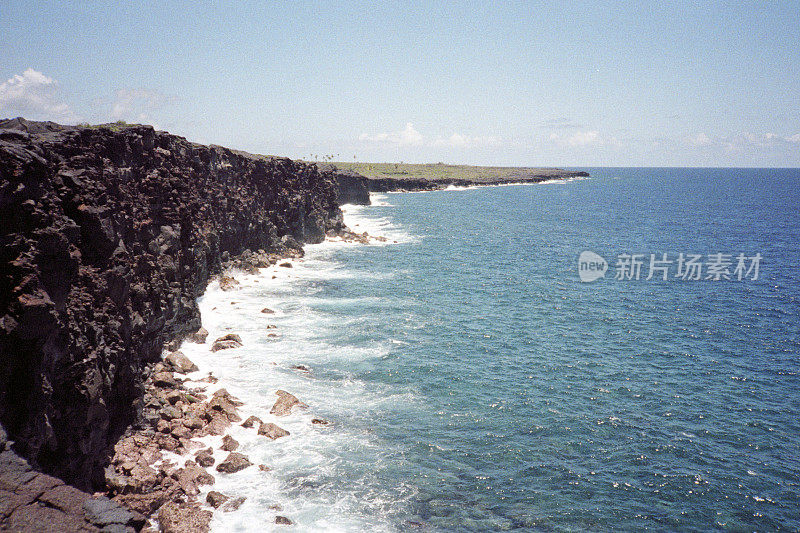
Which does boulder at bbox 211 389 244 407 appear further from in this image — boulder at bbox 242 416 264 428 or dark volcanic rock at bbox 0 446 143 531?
dark volcanic rock at bbox 0 446 143 531

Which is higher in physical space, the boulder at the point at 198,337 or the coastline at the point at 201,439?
the boulder at the point at 198,337

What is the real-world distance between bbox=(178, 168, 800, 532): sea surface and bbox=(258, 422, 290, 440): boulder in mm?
348

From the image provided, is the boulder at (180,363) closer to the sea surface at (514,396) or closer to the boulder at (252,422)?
the sea surface at (514,396)

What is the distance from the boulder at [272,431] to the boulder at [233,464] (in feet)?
7.67

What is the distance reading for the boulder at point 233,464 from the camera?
22.6 metres

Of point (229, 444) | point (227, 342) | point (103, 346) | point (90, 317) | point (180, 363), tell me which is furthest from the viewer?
point (227, 342)

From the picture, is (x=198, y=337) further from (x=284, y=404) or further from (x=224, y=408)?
(x=284, y=404)

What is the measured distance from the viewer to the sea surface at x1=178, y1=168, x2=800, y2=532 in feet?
68.8

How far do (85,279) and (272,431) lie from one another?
1156 cm

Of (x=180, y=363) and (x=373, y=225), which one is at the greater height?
(x=373, y=225)

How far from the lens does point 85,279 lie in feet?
72.2

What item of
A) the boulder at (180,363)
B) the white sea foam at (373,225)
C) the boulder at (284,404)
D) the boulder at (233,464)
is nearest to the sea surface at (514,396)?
the boulder at (233,464)

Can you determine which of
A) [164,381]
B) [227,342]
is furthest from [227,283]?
[164,381]

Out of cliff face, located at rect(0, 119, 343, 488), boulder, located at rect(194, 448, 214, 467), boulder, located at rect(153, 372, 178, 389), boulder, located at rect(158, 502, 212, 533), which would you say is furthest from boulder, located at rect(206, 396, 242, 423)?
boulder, located at rect(158, 502, 212, 533)
